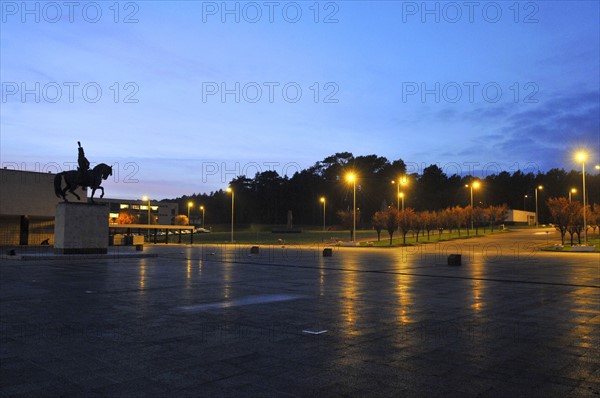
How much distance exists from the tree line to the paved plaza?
11082 centimetres

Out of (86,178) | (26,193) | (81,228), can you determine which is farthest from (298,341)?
(26,193)

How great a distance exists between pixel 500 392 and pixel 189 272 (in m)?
18.5

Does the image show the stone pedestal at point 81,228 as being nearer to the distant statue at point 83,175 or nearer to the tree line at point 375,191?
the distant statue at point 83,175

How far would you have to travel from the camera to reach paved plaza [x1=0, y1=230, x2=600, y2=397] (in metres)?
5.99

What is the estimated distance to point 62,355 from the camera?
7320 millimetres

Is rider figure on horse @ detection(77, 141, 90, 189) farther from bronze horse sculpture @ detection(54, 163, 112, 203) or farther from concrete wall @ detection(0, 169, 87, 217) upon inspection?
concrete wall @ detection(0, 169, 87, 217)

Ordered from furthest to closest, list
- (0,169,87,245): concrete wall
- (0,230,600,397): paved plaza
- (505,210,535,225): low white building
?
1. (505,210,535,225): low white building
2. (0,169,87,245): concrete wall
3. (0,230,600,397): paved plaza

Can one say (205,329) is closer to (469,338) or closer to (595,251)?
(469,338)

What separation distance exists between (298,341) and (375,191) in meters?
130

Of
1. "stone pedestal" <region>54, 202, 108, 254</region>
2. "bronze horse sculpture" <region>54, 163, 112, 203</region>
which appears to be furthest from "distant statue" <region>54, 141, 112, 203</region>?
"stone pedestal" <region>54, 202, 108, 254</region>

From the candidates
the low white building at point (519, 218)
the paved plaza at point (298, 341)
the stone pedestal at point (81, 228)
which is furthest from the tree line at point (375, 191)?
the paved plaza at point (298, 341)

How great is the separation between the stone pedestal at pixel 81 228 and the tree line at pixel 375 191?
95.6m

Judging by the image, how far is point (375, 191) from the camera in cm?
13638

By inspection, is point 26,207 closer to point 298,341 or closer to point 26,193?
point 26,193
